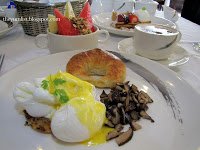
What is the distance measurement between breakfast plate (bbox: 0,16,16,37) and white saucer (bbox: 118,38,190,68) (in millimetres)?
551

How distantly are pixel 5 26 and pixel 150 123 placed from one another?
92cm

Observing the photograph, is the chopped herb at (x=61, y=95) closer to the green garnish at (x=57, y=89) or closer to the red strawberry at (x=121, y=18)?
the green garnish at (x=57, y=89)

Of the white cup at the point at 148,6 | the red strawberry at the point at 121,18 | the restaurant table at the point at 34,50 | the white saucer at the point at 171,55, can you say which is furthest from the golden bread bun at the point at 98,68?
the white cup at the point at 148,6

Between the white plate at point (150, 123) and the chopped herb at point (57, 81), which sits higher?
the chopped herb at point (57, 81)

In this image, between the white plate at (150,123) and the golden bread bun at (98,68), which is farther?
the golden bread bun at (98,68)

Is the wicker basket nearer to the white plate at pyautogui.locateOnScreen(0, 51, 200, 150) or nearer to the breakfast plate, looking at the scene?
the breakfast plate

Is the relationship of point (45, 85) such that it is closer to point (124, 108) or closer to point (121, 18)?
point (124, 108)

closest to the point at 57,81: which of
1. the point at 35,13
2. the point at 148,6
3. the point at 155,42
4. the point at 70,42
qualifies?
the point at 70,42

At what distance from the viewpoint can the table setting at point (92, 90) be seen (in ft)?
1.87

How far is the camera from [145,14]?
56.9 inches

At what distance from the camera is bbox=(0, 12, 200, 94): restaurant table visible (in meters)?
0.91

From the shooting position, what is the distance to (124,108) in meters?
0.67

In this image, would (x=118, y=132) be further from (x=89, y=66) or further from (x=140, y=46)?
(x=140, y=46)

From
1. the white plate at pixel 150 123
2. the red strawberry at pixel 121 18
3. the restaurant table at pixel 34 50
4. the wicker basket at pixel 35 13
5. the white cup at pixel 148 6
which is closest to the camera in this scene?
the white plate at pixel 150 123
